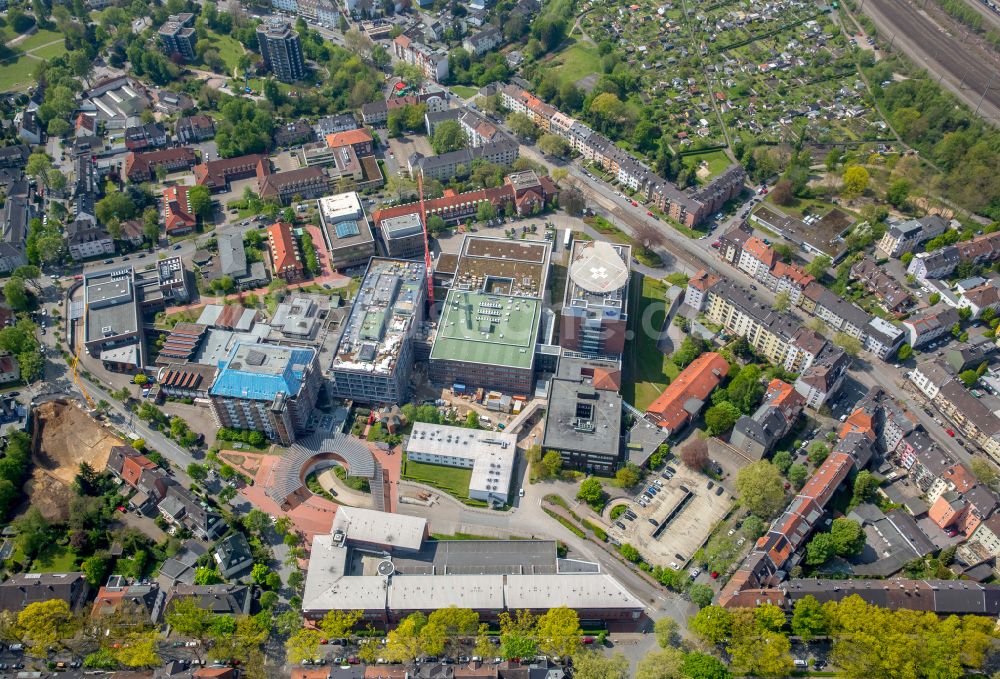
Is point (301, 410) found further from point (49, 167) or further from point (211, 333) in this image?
point (49, 167)

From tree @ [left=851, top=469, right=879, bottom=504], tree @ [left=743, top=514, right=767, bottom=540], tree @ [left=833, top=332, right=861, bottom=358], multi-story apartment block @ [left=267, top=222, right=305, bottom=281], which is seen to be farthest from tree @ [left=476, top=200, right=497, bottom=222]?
tree @ [left=851, top=469, right=879, bottom=504]

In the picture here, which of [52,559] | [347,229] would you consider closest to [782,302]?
[347,229]

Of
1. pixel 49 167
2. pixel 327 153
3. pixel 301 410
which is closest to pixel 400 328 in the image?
pixel 301 410

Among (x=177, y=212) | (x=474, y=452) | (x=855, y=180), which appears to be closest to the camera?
(x=474, y=452)

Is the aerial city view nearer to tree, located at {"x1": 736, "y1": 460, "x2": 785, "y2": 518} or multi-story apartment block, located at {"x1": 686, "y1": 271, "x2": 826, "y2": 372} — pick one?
tree, located at {"x1": 736, "y1": 460, "x2": 785, "y2": 518}

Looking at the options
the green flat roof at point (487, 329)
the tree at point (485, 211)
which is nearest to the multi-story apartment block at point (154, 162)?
the tree at point (485, 211)

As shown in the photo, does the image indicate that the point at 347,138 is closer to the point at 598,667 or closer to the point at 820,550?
the point at 598,667

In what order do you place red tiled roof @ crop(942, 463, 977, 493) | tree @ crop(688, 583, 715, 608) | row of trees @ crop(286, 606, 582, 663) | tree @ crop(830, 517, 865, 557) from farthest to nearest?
red tiled roof @ crop(942, 463, 977, 493)
tree @ crop(830, 517, 865, 557)
tree @ crop(688, 583, 715, 608)
row of trees @ crop(286, 606, 582, 663)

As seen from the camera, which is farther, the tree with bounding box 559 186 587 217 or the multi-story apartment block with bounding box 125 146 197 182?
the multi-story apartment block with bounding box 125 146 197 182
